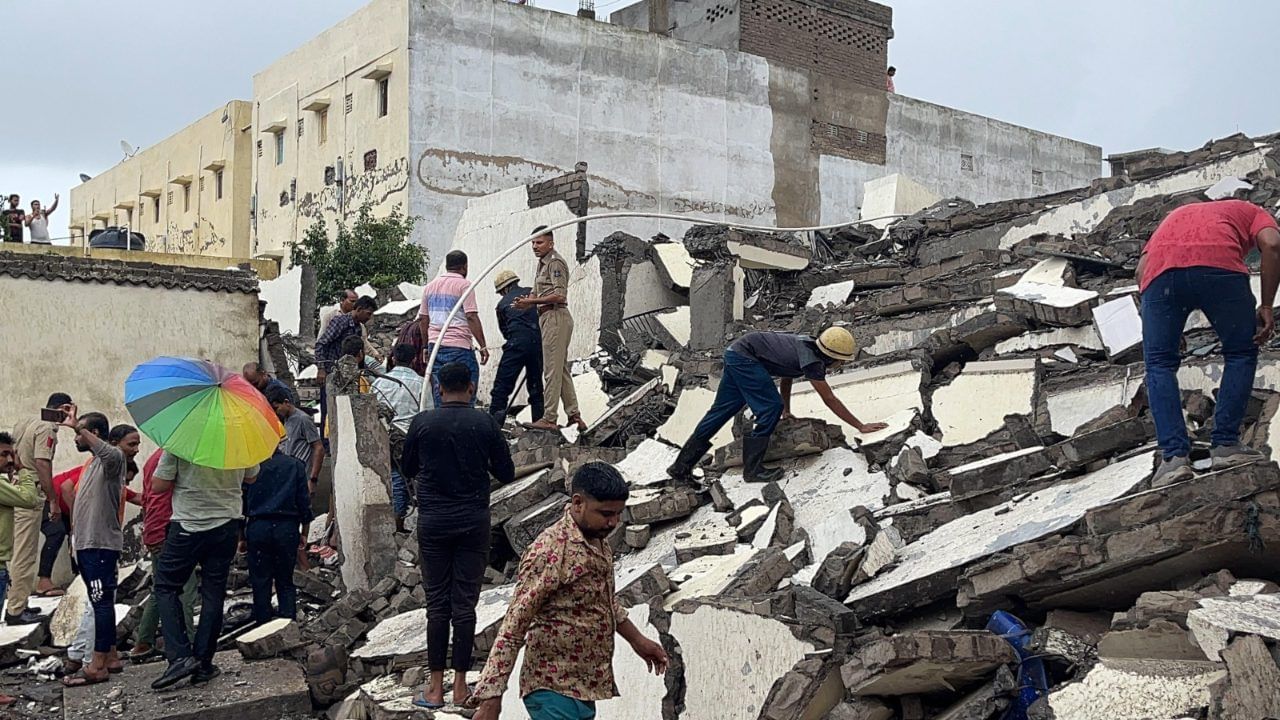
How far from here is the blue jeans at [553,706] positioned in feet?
12.9

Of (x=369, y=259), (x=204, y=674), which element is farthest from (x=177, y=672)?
(x=369, y=259)

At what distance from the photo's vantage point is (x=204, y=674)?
662cm

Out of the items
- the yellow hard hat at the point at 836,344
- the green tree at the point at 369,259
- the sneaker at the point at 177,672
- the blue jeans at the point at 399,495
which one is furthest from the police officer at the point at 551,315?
the green tree at the point at 369,259

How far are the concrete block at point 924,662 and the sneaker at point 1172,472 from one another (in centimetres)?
112

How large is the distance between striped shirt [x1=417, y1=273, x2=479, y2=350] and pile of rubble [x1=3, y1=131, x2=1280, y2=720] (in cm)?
95

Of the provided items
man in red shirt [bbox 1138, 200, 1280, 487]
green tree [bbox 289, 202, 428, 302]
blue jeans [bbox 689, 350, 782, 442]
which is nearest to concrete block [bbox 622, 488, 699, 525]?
blue jeans [bbox 689, 350, 782, 442]

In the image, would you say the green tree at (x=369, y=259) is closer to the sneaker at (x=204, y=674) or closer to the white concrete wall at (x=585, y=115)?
the white concrete wall at (x=585, y=115)

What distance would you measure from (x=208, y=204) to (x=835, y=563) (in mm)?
29160

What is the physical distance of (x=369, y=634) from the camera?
277 inches

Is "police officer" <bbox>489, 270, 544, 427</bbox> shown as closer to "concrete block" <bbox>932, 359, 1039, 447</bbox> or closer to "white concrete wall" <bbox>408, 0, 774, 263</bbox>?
"concrete block" <bbox>932, 359, 1039, 447</bbox>

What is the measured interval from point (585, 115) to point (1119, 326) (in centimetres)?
1874

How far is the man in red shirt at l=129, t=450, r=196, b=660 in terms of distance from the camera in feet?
23.9

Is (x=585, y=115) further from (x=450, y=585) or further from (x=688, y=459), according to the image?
(x=450, y=585)

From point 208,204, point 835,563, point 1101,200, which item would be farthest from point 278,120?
point 835,563
